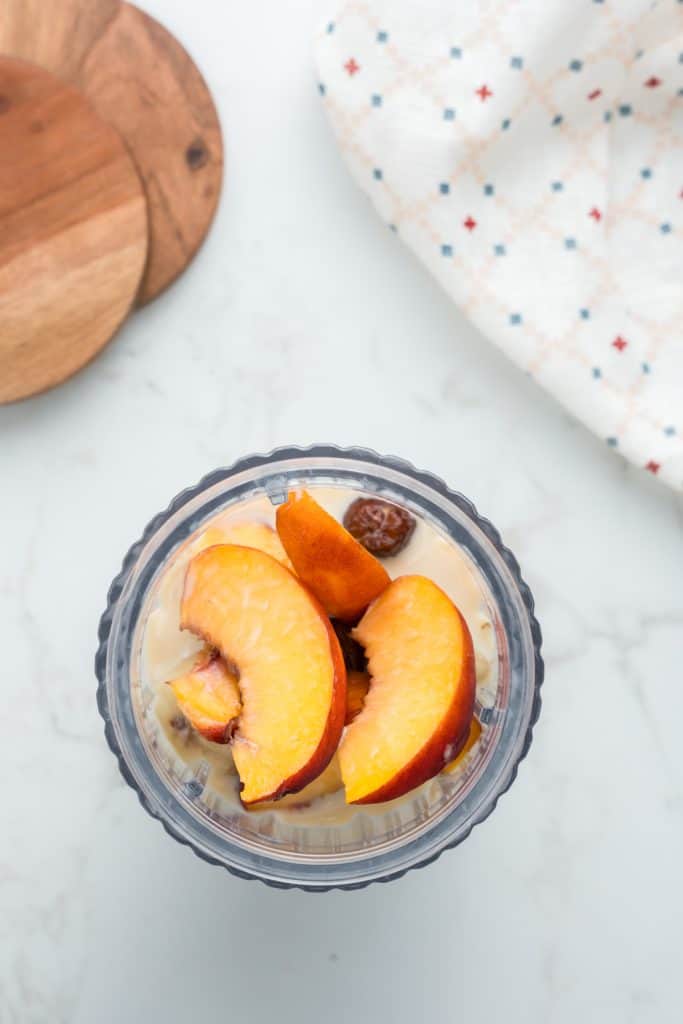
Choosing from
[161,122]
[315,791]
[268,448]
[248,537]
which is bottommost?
[315,791]

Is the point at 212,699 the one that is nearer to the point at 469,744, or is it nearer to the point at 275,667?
the point at 275,667

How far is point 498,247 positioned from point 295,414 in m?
0.19

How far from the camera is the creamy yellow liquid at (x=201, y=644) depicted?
59 cm

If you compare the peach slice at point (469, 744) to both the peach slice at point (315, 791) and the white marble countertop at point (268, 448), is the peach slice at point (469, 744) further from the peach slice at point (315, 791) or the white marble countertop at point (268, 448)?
the white marble countertop at point (268, 448)

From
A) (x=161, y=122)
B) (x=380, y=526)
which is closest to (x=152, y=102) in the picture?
(x=161, y=122)

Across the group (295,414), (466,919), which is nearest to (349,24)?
(295,414)

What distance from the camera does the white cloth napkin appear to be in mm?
726

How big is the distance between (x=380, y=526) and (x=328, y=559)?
10 centimetres

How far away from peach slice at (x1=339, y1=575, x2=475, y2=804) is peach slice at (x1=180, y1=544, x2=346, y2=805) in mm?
20

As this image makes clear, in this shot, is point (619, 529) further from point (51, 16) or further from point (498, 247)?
point (51, 16)

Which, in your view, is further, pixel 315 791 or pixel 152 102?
pixel 152 102

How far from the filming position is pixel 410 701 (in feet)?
1.62

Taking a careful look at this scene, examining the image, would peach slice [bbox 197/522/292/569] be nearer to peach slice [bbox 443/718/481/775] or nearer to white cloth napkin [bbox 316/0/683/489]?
peach slice [bbox 443/718/481/775]

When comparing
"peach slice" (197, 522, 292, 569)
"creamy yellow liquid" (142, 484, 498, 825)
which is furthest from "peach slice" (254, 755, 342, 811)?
"peach slice" (197, 522, 292, 569)
